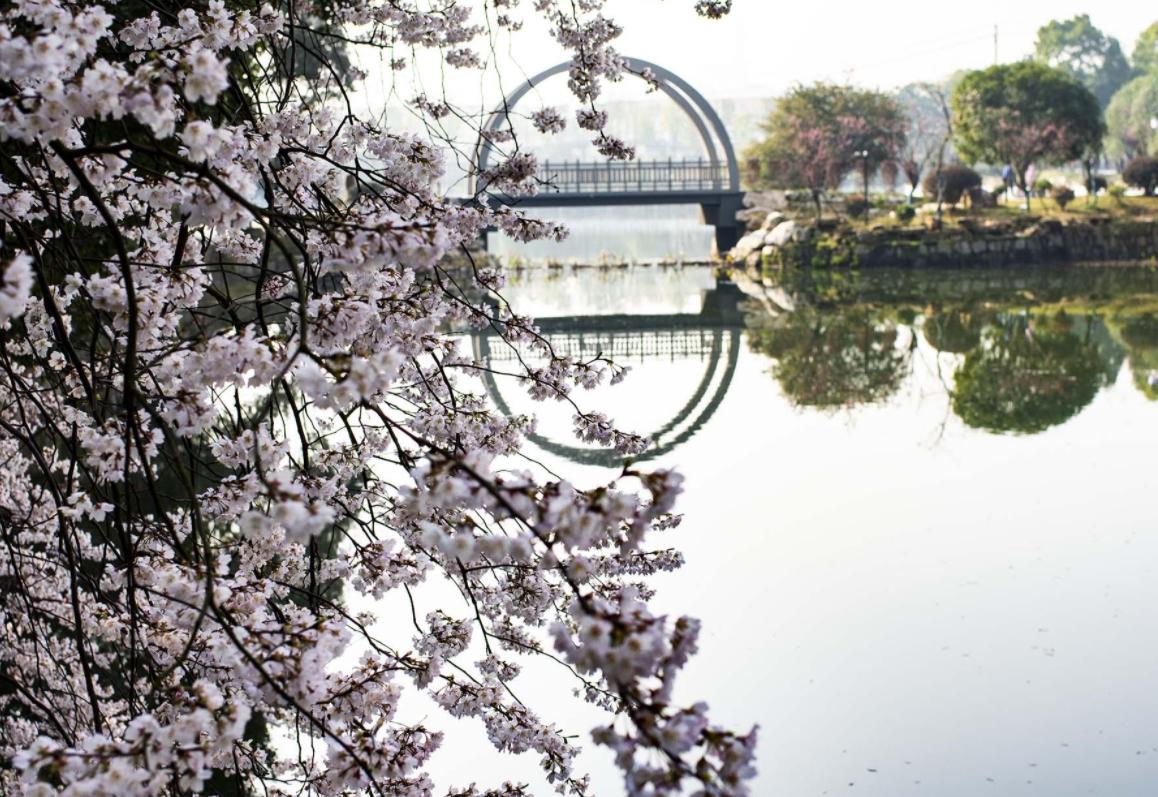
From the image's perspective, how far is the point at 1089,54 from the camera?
61312 mm

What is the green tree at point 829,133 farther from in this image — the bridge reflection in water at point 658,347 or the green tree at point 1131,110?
the green tree at point 1131,110

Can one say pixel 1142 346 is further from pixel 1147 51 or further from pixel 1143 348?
pixel 1147 51

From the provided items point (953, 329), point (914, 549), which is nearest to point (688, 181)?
point (953, 329)

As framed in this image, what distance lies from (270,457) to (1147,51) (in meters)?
65.8

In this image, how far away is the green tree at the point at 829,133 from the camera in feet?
92.9

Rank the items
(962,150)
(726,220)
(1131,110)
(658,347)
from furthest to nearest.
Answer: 1. (1131,110)
2. (962,150)
3. (726,220)
4. (658,347)

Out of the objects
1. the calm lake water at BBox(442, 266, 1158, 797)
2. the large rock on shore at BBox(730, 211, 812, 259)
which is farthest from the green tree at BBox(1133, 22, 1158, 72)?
the calm lake water at BBox(442, 266, 1158, 797)

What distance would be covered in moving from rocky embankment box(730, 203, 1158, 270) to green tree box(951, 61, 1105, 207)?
12.1ft

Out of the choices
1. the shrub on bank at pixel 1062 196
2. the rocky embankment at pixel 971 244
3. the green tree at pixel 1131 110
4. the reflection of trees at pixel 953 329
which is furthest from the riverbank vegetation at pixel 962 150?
the green tree at pixel 1131 110

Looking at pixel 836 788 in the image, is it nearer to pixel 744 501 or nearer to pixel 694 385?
pixel 744 501

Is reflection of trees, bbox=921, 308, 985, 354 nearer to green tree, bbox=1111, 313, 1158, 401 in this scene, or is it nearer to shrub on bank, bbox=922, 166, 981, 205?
green tree, bbox=1111, 313, 1158, 401

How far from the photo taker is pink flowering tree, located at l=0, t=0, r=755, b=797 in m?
1.38

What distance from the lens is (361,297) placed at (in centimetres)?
209

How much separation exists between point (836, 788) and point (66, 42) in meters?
3.22
